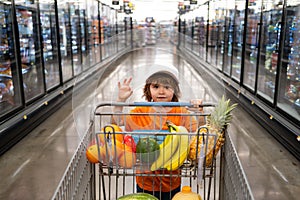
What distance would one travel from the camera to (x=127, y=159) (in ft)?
4.58

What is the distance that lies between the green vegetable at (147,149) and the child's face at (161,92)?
40 cm

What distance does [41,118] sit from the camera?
622cm

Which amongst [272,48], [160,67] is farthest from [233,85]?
[160,67]

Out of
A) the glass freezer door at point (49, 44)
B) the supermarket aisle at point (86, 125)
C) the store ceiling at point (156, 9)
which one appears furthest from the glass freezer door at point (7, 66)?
the store ceiling at point (156, 9)

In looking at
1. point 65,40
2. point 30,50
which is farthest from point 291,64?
point 65,40

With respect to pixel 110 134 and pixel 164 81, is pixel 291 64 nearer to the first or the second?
pixel 164 81

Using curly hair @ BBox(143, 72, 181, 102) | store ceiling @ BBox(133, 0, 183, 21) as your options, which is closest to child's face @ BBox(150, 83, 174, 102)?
curly hair @ BBox(143, 72, 181, 102)

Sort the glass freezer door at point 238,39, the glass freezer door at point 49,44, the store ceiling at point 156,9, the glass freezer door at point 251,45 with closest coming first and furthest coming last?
the glass freezer door at point 49,44
the glass freezer door at point 251,45
the glass freezer door at point 238,39
the store ceiling at point 156,9

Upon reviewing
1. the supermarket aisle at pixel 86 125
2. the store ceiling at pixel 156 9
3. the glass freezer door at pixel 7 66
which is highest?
the store ceiling at pixel 156 9

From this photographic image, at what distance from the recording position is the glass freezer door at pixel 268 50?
6391 mm


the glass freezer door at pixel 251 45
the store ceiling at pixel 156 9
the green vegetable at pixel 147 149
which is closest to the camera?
the green vegetable at pixel 147 149

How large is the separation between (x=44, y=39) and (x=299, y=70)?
5016 mm

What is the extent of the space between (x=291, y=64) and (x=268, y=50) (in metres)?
1.33

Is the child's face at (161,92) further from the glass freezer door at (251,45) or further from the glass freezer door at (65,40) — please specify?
the glass freezer door at (65,40)
